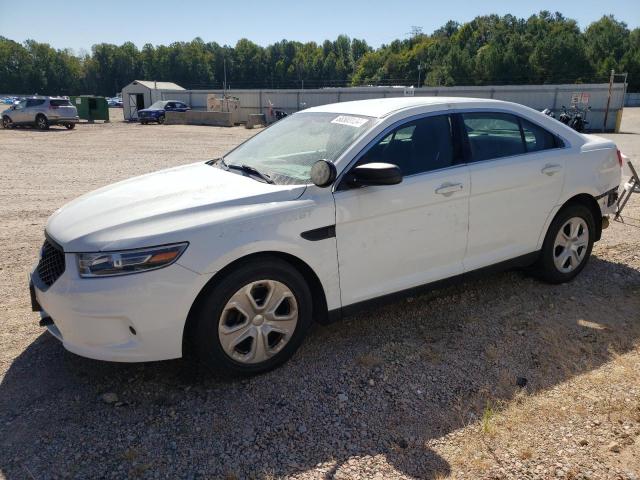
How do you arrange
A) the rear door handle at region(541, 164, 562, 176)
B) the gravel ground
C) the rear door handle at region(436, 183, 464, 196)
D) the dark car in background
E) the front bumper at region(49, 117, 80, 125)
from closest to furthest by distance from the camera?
the gravel ground
the rear door handle at region(436, 183, 464, 196)
the rear door handle at region(541, 164, 562, 176)
the front bumper at region(49, 117, 80, 125)
the dark car in background

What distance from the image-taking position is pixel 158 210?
311cm

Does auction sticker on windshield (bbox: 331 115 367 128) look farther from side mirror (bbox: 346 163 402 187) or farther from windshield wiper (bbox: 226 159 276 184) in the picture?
windshield wiper (bbox: 226 159 276 184)

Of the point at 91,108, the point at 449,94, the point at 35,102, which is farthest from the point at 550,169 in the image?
the point at 91,108

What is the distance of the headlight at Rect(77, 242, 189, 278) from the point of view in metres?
2.83

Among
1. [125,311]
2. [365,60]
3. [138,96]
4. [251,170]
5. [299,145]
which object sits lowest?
[125,311]

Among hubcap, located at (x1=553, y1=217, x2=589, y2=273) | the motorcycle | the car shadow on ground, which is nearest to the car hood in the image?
the car shadow on ground

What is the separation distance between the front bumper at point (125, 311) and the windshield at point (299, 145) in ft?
3.45

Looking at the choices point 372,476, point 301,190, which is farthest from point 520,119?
point 372,476

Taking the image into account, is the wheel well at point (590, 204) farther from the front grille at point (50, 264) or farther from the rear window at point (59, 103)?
the rear window at point (59, 103)

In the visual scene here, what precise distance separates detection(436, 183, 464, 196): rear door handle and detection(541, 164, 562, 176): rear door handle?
99cm

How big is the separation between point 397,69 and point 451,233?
456 feet

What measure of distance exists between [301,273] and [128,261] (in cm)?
107

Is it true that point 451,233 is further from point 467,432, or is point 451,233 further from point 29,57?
point 29,57

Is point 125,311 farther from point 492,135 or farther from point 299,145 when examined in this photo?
point 492,135
